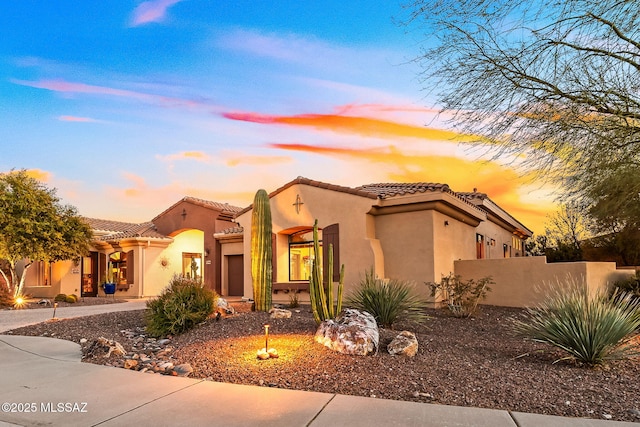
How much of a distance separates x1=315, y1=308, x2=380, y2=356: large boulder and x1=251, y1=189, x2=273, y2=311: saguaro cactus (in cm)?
491

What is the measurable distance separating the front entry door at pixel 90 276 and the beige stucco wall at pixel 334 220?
14198 mm

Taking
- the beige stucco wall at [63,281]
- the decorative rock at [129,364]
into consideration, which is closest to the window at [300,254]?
the decorative rock at [129,364]

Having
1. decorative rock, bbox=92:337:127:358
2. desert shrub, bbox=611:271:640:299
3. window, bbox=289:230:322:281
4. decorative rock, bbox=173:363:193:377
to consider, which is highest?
window, bbox=289:230:322:281

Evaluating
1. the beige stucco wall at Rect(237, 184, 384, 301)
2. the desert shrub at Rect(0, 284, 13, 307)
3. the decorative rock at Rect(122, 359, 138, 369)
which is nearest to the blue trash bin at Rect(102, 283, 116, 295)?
the desert shrub at Rect(0, 284, 13, 307)

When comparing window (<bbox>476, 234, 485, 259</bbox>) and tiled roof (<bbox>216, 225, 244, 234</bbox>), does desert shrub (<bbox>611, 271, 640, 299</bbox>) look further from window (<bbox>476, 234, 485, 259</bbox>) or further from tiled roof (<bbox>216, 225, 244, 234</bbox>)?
tiled roof (<bbox>216, 225, 244, 234</bbox>)

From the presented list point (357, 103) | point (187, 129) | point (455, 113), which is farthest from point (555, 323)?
point (187, 129)

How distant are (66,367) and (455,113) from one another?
7878 mm

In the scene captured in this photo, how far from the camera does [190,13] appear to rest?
11.8 meters

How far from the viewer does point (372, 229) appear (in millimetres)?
16078

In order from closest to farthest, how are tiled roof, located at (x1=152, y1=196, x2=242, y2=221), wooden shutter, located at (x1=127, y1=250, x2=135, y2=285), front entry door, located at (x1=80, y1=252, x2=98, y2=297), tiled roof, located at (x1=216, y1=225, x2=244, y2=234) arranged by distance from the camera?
tiled roof, located at (x1=216, y1=225, x2=244, y2=234) → tiled roof, located at (x1=152, y1=196, x2=242, y2=221) → wooden shutter, located at (x1=127, y1=250, x2=135, y2=285) → front entry door, located at (x1=80, y1=252, x2=98, y2=297)

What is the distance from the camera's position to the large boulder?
7.31 metres

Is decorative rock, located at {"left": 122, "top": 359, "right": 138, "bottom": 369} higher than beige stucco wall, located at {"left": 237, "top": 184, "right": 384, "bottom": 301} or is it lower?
lower

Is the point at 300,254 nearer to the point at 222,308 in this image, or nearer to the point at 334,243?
the point at 334,243

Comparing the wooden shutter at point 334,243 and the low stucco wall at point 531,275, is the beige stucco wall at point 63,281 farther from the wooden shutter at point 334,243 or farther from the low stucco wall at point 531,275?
the low stucco wall at point 531,275
